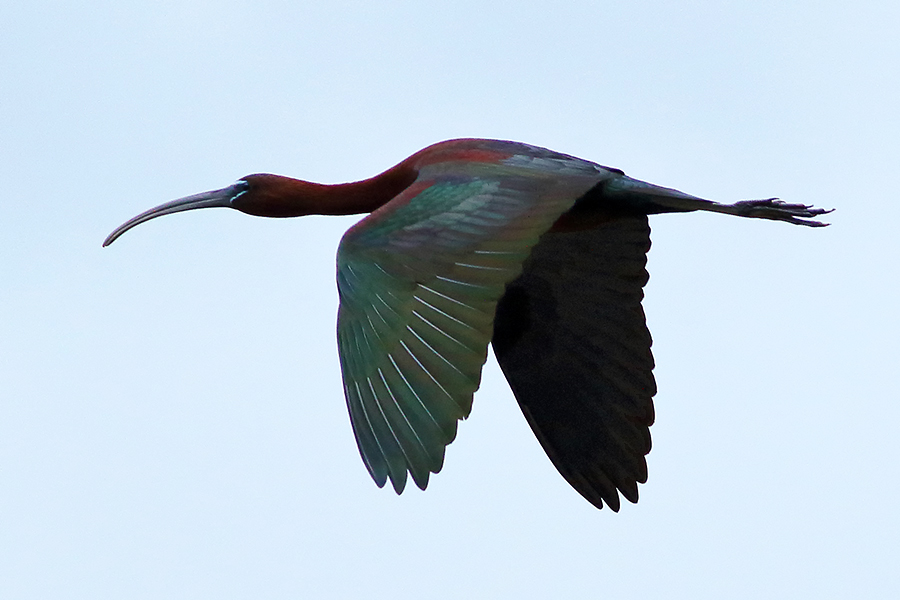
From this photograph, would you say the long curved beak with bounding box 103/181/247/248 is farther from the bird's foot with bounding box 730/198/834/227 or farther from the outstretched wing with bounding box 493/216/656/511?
the bird's foot with bounding box 730/198/834/227

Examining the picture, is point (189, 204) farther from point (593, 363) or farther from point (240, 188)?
point (593, 363)

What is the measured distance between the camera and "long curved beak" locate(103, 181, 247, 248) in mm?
10680

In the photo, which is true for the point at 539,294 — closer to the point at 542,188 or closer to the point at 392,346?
the point at 542,188

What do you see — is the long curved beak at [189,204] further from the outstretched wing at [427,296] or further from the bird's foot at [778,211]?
the bird's foot at [778,211]

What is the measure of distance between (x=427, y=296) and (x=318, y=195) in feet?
7.44

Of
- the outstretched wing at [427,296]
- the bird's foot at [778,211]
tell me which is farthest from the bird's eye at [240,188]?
the bird's foot at [778,211]

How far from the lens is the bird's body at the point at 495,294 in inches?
314

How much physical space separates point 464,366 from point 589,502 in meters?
2.74

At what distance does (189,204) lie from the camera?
10.9 meters

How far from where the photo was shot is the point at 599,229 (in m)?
10.3

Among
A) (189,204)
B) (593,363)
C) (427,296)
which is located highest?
(189,204)

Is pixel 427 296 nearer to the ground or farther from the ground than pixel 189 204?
nearer to the ground

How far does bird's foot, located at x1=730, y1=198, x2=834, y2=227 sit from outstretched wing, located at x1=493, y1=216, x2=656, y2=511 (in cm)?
64

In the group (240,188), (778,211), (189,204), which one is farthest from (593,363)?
(189,204)
